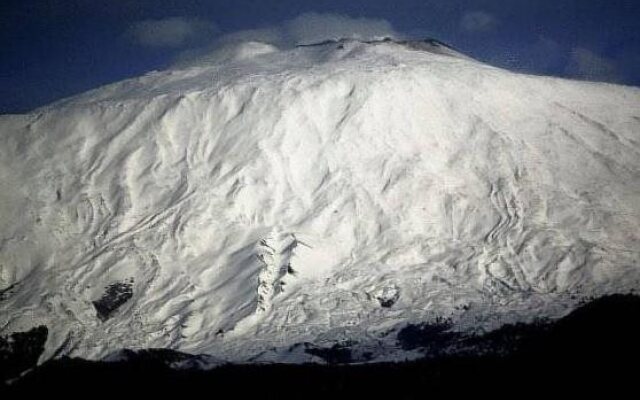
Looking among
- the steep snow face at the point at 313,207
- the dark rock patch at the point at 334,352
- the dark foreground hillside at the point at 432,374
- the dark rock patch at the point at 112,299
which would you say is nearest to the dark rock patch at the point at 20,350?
the steep snow face at the point at 313,207

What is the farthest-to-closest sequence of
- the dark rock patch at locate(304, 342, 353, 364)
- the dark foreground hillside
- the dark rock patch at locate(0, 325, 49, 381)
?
1. the dark rock patch at locate(0, 325, 49, 381)
2. the dark rock patch at locate(304, 342, 353, 364)
3. the dark foreground hillside

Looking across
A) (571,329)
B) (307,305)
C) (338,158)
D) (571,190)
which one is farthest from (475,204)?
(571,329)

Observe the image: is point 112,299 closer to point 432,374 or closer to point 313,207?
point 313,207

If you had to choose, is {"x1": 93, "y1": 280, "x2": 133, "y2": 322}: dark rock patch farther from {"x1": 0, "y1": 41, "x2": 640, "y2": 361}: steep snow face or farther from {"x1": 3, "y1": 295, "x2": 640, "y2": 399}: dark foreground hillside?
{"x1": 3, "y1": 295, "x2": 640, "y2": 399}: dark foreground hillside

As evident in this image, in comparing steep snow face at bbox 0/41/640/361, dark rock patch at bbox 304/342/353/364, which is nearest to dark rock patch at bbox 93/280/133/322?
steep snow face at bbox 0/41/640/361

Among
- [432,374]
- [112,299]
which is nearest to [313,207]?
[112,299]

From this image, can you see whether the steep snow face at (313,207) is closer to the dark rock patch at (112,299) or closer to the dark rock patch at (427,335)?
the dark rock patch at (112,299)

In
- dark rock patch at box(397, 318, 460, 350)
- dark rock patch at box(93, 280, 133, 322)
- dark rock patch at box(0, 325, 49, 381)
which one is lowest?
dark rock patch at box(397, 318, 460, 350)
